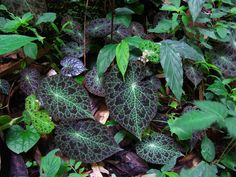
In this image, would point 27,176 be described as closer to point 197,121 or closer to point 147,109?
point 147,109

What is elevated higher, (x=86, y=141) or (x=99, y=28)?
(x=99, y=28)

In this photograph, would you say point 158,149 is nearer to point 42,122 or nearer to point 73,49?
point 42,122

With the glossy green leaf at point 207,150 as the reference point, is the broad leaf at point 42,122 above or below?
above

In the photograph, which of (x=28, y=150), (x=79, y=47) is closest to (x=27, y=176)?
(x=28, y=150)

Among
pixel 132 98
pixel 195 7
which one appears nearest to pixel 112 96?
pixel 132 98

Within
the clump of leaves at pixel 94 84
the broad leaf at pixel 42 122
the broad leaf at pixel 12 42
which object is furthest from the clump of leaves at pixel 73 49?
the broad leaf at pixel 12 42

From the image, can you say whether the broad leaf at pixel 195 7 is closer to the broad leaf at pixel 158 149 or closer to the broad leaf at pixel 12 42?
the broad leaf at pixel 158 149

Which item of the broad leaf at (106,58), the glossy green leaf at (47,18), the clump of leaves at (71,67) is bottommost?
the clump of leaves at (71,67)
